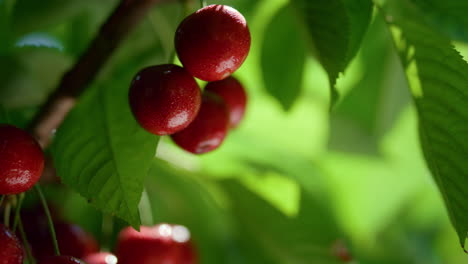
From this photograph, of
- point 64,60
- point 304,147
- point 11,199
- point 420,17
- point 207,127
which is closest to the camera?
point 420,17

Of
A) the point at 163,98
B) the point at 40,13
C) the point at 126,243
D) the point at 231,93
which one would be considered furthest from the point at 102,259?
the point at 40,13

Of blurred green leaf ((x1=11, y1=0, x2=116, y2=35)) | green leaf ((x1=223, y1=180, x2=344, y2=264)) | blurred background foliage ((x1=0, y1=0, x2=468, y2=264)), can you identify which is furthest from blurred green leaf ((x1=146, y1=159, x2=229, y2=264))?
blurred green leaf ((x1=11, y1=0, x2=116, y2=35))

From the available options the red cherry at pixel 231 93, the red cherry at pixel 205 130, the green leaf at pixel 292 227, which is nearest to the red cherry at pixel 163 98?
the red cherry at pixel 205 130

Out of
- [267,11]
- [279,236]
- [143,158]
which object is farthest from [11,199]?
[267,11]

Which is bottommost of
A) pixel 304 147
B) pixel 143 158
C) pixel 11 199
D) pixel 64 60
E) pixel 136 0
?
pixel 304 147

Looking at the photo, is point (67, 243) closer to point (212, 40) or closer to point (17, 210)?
point (17, 210)

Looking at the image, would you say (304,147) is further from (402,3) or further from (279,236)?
(402,3)
